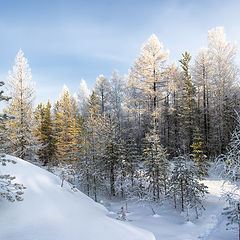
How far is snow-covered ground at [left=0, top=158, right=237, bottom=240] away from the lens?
4477mm

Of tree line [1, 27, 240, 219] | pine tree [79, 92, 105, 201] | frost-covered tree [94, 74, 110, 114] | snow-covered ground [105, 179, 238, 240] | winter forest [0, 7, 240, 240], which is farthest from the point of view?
frost-covered tree [94, 74, 110, 114]

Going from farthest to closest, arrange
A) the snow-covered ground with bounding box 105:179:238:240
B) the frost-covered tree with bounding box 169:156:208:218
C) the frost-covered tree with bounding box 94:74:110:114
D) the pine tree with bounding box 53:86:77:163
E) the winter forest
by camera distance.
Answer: the frost-covered tree with bounding box 94:74:110:114 → the pine tree with bounding box 53:86:77:163 → the frost-covered tree with bounding box 169:156:208:218 → the snow-covered ground with bounding box 105:179:238:240 → the winter forest

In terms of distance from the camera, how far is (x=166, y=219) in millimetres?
9953

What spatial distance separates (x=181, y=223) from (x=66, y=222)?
675 cm

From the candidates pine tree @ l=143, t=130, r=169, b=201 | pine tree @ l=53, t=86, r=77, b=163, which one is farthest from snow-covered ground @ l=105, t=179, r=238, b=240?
pine tree @ l=53, t=86, r=77, b=163

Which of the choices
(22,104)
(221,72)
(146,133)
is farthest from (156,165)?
(221,72)

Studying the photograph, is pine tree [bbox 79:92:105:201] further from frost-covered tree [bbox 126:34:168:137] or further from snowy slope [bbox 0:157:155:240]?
snowy slope [bbox 0:157:155:240]

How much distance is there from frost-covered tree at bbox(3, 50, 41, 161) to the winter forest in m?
0.08

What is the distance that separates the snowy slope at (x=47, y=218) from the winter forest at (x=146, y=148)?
0.52ft

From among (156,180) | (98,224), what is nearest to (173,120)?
(156,180)

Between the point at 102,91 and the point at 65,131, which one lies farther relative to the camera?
the point at 102,91

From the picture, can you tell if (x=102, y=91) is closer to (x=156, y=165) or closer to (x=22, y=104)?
(x=22, y=104)

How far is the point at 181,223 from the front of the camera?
30.5ft

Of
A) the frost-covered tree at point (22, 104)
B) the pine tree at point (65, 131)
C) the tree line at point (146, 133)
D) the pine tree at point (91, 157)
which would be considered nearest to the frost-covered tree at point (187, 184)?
the tree line at point (146, 133)
